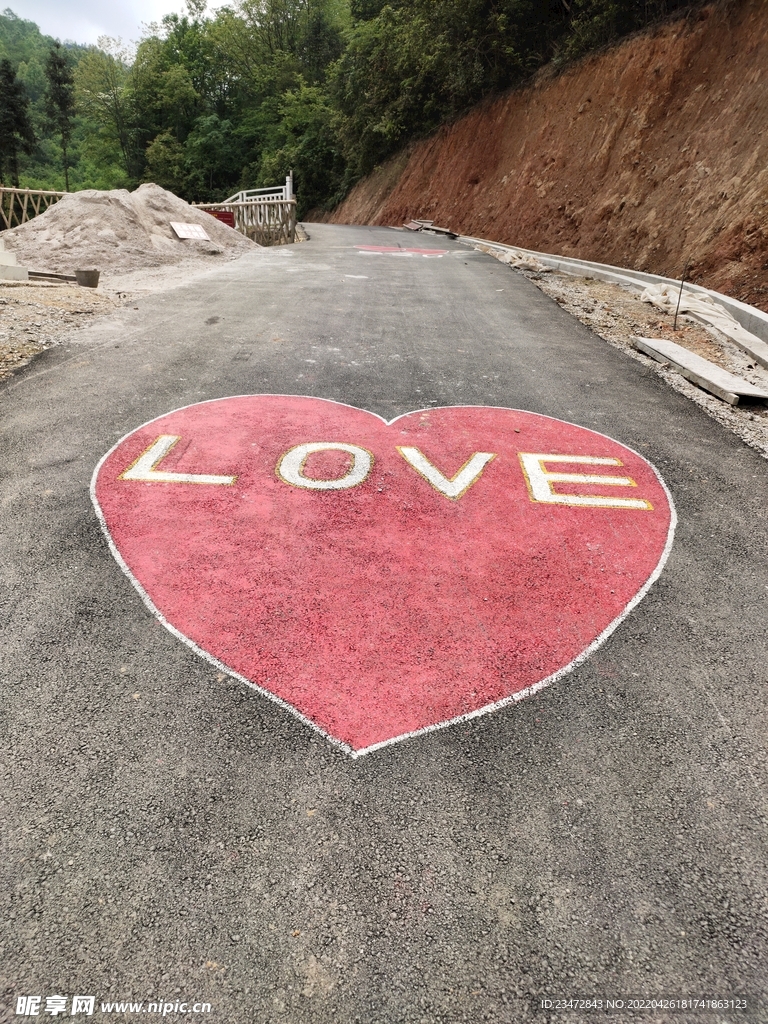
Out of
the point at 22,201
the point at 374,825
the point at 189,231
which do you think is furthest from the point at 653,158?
the point at 22,201

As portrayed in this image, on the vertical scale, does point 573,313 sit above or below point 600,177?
below

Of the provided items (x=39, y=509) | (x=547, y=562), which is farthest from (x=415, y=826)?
(x=39, y=509)

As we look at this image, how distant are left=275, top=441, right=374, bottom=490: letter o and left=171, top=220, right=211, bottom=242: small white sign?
48.5ft

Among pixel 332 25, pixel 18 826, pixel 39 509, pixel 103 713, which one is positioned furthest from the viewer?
pixel 332 25

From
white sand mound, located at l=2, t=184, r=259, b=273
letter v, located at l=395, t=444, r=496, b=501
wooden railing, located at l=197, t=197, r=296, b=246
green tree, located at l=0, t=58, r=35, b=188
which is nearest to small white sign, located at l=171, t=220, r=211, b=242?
white sand mound, located at l=2, t=184, r=259, b=273

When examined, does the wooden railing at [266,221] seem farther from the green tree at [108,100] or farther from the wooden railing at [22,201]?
the green tree at [108,100]

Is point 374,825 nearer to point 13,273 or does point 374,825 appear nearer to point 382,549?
point 382,549

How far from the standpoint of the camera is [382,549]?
469cm

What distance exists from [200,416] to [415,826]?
5.21m

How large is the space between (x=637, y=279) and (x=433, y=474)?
11.3 meters

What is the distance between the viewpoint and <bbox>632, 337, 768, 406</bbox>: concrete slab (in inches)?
307

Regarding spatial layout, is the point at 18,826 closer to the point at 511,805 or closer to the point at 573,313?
the point at 511,805

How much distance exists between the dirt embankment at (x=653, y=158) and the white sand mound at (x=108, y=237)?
11004 mm

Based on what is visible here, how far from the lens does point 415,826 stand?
2.78 metres
